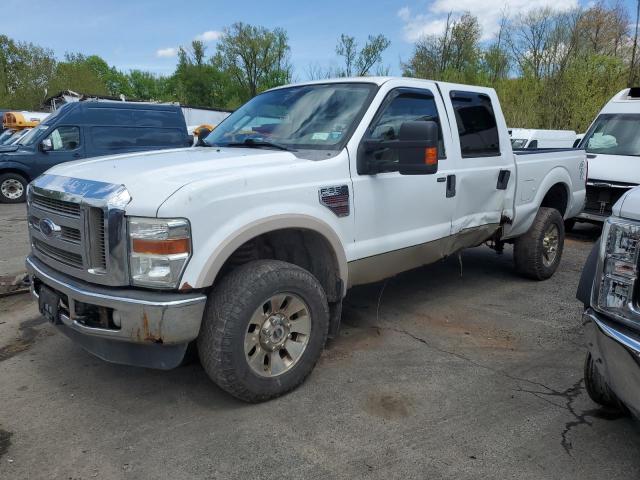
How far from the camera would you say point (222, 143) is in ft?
13.8

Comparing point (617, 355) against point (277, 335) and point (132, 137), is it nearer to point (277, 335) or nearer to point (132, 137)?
point (277, 335)

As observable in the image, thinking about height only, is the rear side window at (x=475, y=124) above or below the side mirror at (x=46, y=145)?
below

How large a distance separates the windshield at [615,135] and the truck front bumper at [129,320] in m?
8.13

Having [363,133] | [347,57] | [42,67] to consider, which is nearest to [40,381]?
[363,133]

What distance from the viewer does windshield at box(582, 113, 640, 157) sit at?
8.49 meters

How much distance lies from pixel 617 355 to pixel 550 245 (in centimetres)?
396

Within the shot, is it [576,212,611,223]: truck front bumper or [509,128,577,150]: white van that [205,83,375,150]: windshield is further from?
[509,128,577,150]: white van

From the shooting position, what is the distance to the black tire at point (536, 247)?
18.5 feet

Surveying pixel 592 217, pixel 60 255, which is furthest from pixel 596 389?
pixel 592 217

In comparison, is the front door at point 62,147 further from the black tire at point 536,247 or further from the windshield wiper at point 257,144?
the black tire at point 536,247

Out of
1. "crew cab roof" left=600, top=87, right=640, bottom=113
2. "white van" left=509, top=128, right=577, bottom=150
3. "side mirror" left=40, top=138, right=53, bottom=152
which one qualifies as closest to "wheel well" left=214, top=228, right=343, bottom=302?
"crew cab roof" left=600, top=87, right=640, bottom=113

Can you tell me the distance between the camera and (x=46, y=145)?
12.2m

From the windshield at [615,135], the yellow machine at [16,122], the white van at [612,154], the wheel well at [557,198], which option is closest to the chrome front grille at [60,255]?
the wheel well at [557,198]

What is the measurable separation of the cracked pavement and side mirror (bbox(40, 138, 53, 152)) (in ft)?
29.3
